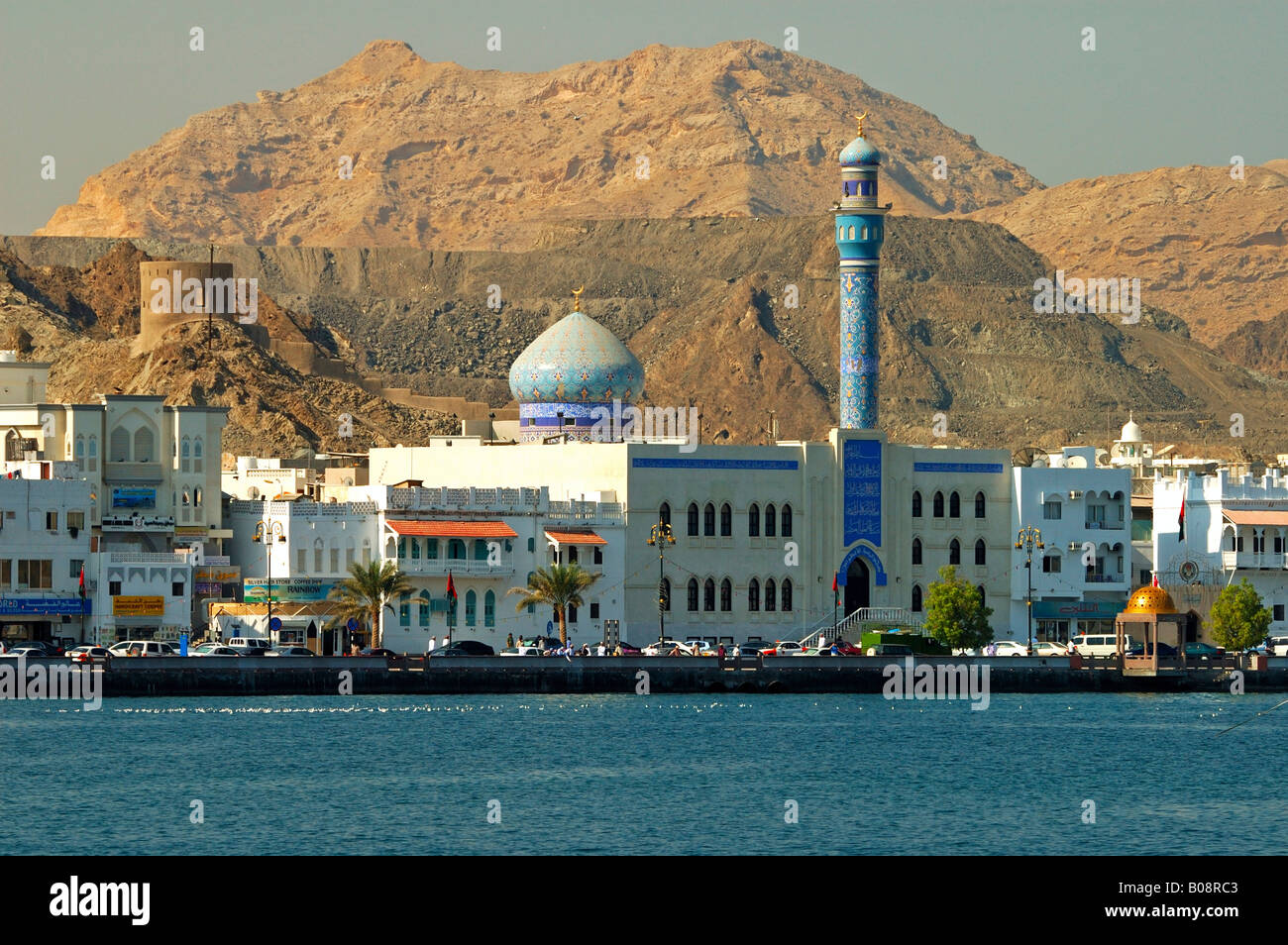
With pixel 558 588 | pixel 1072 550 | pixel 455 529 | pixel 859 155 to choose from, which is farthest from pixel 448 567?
pixel 859 155

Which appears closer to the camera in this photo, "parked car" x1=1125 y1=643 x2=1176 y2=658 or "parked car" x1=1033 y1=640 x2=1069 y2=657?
"parked car" x1=1125 y1=643 x2=1176 y2=658

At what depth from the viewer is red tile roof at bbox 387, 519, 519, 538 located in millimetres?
74938

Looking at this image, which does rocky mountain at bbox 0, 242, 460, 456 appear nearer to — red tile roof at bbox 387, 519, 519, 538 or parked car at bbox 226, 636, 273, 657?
red tile roof at bbox 387, 519, 519, 538

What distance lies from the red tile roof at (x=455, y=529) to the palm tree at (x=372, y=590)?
5.62 feet

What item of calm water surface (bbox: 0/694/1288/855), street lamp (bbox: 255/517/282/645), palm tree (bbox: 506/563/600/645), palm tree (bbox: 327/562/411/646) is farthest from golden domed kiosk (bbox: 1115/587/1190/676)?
street lamp (bbox: 255/517/282/645)

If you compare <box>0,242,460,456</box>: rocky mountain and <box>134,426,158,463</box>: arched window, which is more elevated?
<box>0,242,460,456</box>: rocky mountain

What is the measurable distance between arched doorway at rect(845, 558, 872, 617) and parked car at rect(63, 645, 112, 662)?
2505cm

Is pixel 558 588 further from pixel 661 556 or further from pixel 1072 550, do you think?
pixel 1072 550

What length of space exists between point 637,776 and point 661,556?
26.4 m

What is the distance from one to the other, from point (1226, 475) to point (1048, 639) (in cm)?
878

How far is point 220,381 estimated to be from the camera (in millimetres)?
125125

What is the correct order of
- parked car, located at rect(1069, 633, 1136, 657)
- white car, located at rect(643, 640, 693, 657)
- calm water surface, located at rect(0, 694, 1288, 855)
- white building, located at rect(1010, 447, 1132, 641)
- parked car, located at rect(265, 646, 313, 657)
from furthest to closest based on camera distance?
1. white building, located at rect(1010, 447, 1132, 641)
2. parked car, located at rect(1069, 633, 1136, 657)
3. white car, located at rect(643, 640, 693, 657)
4. parked car, located at rect(265, 646, 313, 657)
5. calm water surface, located at rect(0, 694, 1288, 855)

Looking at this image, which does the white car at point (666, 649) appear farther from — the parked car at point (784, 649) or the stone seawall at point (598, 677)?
the stone seawall at point (598, 677)

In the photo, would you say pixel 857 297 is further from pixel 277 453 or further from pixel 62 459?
pixel 277 453
